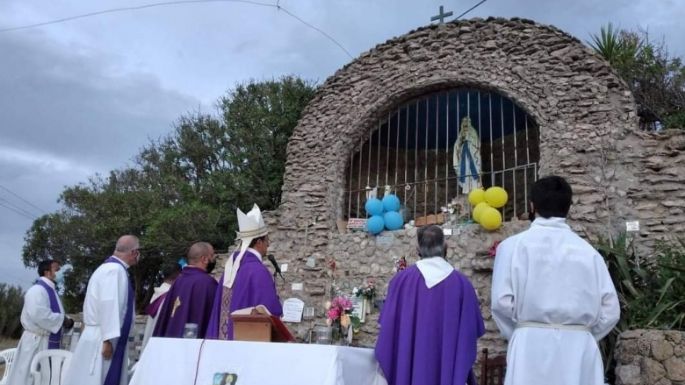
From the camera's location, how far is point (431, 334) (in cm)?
355

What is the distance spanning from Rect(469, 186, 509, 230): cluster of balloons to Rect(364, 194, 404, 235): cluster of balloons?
1238mm

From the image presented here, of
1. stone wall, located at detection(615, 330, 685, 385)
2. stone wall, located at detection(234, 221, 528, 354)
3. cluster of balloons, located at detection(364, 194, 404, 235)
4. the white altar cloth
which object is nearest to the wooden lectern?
the white altar cloth

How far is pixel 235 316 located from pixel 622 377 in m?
3.18

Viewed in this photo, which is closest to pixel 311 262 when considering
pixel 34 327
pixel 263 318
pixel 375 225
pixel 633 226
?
pixel 375 225

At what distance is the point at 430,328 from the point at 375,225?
514cm

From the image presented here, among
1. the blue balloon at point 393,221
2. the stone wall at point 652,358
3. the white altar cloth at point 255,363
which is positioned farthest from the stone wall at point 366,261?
the white altar cloth at point 255,363

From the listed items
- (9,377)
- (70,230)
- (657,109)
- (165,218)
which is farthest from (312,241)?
(70,230)

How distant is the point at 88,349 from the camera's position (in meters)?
4.64

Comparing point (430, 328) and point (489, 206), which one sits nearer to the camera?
point (430, 328)

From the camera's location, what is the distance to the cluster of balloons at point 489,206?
7.67 meters

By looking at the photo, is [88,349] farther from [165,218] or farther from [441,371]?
[165,218]

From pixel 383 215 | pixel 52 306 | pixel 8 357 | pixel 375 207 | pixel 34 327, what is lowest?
pixel 8 357

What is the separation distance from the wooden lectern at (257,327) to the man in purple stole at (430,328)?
646 mm

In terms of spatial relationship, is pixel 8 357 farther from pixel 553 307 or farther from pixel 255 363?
pixel 553 307
